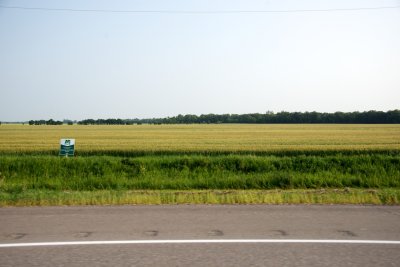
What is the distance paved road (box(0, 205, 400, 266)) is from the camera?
5.08 m

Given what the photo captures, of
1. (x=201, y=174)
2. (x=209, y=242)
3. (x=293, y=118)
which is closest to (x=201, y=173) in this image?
(x=201, y=174)

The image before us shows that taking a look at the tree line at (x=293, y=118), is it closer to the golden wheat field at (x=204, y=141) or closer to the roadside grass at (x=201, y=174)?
the golden wheat field at (x=204, y=141)

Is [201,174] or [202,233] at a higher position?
[202,233]

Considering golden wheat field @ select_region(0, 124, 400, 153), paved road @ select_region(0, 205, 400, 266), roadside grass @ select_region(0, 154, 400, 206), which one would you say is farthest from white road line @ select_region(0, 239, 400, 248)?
golden wheat field @ select_region(0, 124, 400, 153)

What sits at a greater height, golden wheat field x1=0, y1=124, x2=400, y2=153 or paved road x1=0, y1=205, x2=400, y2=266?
paved road x1=0, y1=205, x2=400, y2=266

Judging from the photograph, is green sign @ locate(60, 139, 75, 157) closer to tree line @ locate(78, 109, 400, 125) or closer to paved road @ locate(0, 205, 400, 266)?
paved road @ locate(0, 205, 400, 266)

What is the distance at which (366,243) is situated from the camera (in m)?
5.85

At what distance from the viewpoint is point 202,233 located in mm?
6422

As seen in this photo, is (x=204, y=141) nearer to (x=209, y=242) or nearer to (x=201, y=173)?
(x=201, y=173)

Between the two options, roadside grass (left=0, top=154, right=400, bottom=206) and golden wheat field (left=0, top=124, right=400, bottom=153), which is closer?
roadside grass (left=0, top=154, right=400, bottom=206)

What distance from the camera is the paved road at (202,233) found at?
508cm

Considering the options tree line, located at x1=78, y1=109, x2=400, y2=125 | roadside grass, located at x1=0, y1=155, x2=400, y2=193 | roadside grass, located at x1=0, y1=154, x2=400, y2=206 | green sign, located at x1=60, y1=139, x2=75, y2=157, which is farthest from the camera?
tree line, located at x1=78, y1=109, x2=400, y2=125

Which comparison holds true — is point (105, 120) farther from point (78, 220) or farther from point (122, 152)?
point (78, 220)

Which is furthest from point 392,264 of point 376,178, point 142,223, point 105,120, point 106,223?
point 105,120
